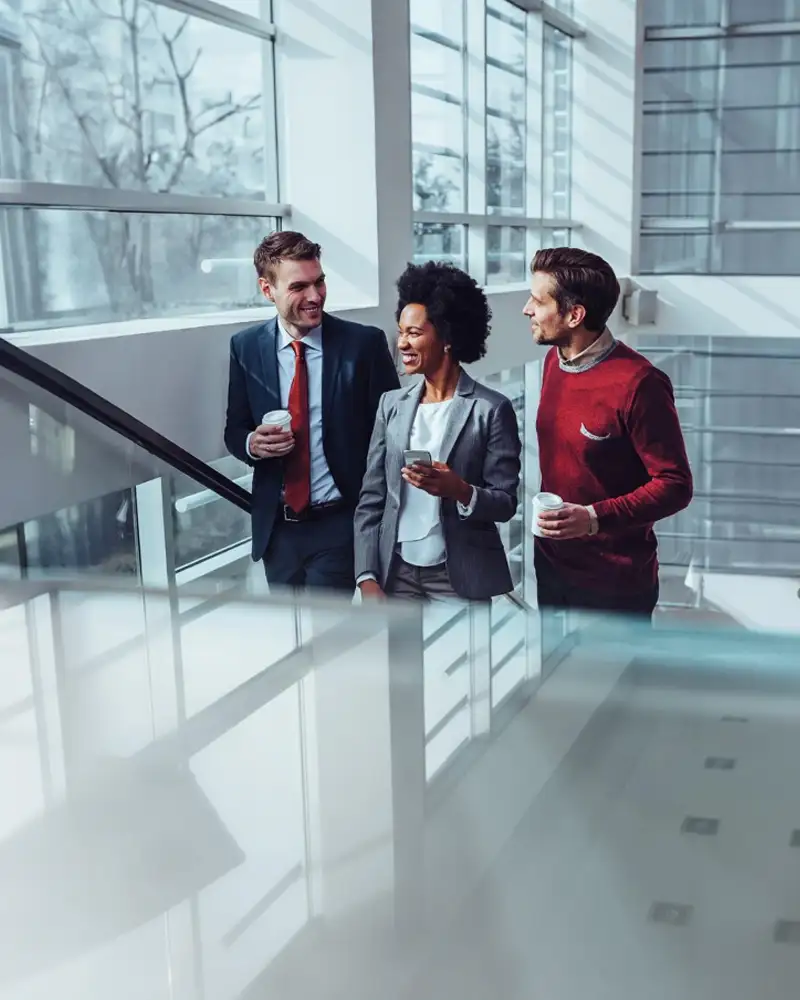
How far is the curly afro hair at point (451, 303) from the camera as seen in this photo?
132 inches

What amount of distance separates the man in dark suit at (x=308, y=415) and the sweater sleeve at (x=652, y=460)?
960mm

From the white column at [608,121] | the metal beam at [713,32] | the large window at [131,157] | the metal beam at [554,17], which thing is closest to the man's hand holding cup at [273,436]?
the large window at [131,157]

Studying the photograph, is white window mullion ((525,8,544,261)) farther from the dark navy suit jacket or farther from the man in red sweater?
the man in red sweater

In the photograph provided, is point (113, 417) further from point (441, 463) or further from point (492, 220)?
point (492, 220)

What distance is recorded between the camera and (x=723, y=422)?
47.9 feet

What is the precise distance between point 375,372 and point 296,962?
7.19 feet

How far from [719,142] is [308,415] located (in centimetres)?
1030

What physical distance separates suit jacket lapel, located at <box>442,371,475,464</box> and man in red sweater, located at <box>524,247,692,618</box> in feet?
0.68

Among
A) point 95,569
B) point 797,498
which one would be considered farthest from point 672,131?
point 95,569

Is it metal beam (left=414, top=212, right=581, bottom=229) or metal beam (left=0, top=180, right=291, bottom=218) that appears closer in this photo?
metal beam (left=0, top=180, right=291, bottom=218)

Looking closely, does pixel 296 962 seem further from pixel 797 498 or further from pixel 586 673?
pixel 797 498

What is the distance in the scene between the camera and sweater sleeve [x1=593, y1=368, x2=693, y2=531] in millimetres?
3107

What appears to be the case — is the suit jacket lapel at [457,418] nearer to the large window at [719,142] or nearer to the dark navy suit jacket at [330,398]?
the dark navy suit jacket at [330,398]

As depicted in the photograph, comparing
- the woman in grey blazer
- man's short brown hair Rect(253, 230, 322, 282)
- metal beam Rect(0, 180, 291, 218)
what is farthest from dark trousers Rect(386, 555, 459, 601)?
metal beam Rect(0, 180, 291, 218)
